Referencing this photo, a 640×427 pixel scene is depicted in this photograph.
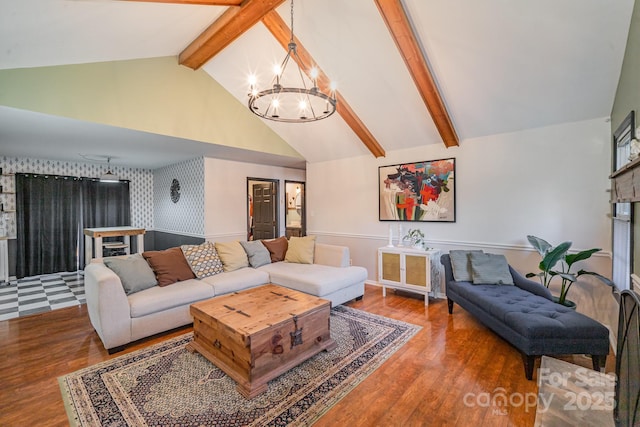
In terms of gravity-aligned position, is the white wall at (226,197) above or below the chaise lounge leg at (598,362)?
above

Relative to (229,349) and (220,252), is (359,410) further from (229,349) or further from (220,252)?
(220,252)

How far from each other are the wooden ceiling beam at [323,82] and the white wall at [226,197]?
2573mm

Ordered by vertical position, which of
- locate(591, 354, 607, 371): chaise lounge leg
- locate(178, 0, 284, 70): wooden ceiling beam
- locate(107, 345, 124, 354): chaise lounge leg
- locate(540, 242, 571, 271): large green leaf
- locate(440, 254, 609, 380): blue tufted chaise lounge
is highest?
locate(178, 0, 284, 70): wooden ceiling beam

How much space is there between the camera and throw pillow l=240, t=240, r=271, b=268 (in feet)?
14.1

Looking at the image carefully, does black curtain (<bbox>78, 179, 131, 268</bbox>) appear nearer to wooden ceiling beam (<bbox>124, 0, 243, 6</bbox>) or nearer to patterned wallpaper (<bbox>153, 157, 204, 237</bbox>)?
patterned wallpaper (<bbox>153, 157, 204, 237</bbox>)

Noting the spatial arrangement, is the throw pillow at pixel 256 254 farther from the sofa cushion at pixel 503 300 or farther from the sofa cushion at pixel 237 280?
the sofa cushion at pixel 503 300

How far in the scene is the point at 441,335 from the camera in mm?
3035

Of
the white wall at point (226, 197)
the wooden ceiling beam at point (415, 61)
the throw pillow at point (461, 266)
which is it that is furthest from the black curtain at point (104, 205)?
the throw pillow at point (461, 266)

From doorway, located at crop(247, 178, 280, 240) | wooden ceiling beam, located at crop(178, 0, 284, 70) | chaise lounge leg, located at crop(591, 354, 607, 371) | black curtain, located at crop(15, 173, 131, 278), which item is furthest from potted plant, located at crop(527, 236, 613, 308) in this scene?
black curtain, located at crop(15, 173, 131, 278)

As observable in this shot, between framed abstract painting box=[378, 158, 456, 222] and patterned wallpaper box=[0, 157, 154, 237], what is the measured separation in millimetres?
5766

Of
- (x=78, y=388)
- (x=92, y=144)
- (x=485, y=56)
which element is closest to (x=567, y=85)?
(x=485, y=56)

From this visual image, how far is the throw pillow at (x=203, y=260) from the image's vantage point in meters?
3.67

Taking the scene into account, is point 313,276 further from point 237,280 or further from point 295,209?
point 295,209

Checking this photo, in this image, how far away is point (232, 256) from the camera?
161 inches
